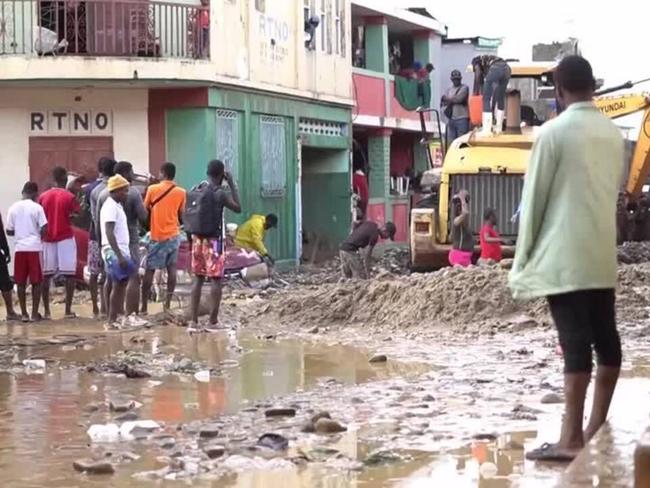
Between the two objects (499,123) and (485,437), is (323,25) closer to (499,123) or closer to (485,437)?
(499,123)

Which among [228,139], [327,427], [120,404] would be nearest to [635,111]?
[228,139]

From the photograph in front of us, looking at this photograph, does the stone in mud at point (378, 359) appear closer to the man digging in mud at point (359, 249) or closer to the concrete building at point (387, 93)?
the man digging in mud at point (359, 249)

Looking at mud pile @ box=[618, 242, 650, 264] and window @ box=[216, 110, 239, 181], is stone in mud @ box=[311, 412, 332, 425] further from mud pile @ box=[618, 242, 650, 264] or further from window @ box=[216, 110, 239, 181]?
window @ box=[216, 110, 239, 181]

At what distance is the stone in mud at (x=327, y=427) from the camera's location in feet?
25.6

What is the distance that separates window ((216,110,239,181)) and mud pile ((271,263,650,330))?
781 cm

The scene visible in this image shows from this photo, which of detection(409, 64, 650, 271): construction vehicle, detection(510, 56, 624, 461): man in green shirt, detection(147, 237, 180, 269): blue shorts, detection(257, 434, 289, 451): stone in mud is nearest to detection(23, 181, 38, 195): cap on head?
detection(147, 237, 180, 269): blue shorts

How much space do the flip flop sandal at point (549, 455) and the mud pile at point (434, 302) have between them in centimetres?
696

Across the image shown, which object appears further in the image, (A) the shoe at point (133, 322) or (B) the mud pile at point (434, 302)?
(A) the shoe at point (133, 322)

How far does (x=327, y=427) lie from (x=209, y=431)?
2.23ft

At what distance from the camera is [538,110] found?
2211 centimetres

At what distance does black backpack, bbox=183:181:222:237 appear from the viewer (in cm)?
1382

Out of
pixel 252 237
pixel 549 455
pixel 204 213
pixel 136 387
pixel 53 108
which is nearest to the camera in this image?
pixel 549 455

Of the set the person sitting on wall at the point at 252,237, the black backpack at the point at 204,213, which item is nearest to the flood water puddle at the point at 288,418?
the black backpack at the point at 204,213

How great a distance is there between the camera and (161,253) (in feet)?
49.8
